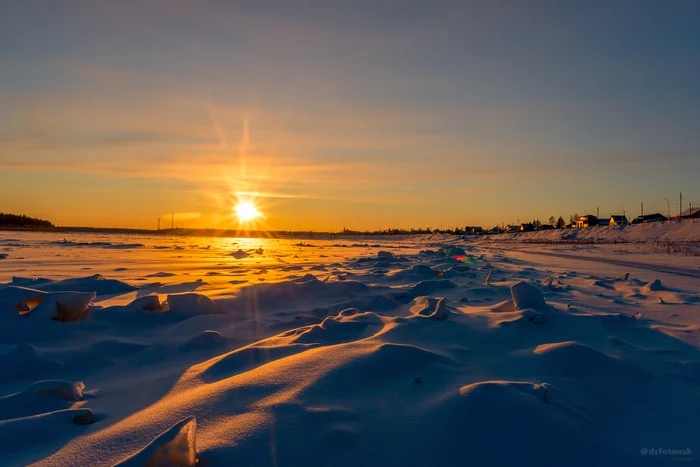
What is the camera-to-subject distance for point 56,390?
6.57ft

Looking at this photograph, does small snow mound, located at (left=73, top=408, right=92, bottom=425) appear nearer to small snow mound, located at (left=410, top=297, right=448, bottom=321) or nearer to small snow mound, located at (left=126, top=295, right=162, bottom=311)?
small snow mound, located at (left=126, top=295, right=162, bottom=311)

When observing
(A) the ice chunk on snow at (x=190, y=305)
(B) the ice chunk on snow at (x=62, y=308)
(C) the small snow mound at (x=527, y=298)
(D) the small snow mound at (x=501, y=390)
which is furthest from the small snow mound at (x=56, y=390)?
(C) the small snow mound at (x=527, y=298)

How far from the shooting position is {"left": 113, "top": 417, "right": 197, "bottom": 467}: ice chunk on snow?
1.29 m

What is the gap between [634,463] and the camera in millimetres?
1481

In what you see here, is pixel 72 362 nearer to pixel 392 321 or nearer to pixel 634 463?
pixel 392 321

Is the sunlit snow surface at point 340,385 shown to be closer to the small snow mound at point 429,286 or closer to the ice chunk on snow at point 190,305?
the ice chunk on snow at point 190,305

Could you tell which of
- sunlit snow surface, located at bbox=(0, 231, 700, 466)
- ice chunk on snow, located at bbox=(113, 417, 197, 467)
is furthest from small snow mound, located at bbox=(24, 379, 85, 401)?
ice chunk on snow, located at bbox=(113, 417, 197, 467)

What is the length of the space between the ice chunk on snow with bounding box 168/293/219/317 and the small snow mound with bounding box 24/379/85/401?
5.13 ft

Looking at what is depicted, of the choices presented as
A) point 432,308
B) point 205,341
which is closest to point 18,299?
point 205,341

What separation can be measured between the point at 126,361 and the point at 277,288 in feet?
7.61

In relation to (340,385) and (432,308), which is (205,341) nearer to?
(340,385)

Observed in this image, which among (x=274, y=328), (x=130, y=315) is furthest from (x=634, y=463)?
(x=130, y=315)

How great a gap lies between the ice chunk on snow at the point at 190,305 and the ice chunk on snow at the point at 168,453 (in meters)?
2.42

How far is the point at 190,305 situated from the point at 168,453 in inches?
99.5
